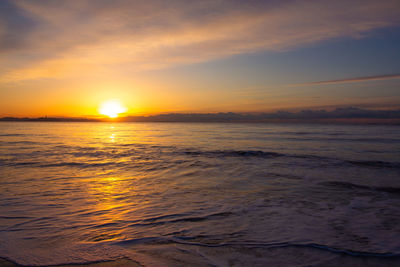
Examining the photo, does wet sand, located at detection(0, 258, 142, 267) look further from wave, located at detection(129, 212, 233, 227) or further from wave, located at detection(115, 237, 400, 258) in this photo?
wave, located at detection(129, 212, 233, 227)

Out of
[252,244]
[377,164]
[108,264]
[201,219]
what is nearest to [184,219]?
[201,219]

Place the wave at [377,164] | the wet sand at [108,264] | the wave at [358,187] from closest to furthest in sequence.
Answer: the wet sand at [108,264] < the wave at [358,187] < the wave at [377,164]

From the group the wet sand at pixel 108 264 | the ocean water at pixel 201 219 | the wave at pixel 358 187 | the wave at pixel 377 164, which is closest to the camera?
the wet sand at pixel 108 264

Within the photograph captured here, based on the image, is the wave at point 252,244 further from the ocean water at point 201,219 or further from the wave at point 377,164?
the wave at point 377,164

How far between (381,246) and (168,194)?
5.41 m

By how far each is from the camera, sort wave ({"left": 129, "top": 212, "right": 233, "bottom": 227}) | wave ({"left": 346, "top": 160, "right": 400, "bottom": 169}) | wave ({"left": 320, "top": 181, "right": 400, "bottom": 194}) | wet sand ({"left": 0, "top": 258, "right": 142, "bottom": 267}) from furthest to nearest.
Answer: wave ({"left": 346, "top": 160, "right": 400, "bottom": 169})
wave ({"left": 320, "top": 181, "right": 400, "bottom": 194})
wave ({"left": 129, "top": 212, "right": 233, "bottom": 227})
wet sand ({"left": 0, "top": 258, "right": 142, "bottom": 267})

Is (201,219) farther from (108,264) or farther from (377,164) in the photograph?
(377,164)

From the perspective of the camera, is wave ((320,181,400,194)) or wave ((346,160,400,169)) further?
wave ((346,160,400,169))

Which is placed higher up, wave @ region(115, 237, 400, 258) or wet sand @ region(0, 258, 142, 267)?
wet sand @ region(0, 258, 142, 267)

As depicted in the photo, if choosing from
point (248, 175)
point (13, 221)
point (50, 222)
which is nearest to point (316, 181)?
point (248, 175)

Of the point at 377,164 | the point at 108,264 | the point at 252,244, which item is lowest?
the point at 377,164

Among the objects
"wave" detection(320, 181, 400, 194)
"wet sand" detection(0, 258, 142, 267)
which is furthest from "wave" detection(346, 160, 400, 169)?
"wet sand" detection(0, 258, 142, 267)

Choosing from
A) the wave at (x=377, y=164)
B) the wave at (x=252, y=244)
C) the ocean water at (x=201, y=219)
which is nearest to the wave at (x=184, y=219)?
the ocean water at (x=201, y=219)

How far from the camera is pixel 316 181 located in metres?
10.4
